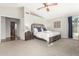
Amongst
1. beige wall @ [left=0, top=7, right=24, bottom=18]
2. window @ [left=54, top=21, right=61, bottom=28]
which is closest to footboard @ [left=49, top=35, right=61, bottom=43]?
window @ [left=54, top=21, right=61, bottom=28]

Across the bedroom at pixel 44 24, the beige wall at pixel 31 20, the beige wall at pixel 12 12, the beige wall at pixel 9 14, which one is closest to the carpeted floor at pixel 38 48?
the bedroom at pixel 44 24

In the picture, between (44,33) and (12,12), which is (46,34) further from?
(12,12)

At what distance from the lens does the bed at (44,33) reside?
81.1 inches

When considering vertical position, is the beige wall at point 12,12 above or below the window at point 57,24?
above

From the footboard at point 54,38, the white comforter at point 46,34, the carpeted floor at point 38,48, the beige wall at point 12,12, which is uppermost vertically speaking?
the beige wall at point 12,12

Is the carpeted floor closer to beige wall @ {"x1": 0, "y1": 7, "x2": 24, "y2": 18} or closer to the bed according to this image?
the bed

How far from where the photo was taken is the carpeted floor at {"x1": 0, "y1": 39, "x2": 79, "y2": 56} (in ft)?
6.62

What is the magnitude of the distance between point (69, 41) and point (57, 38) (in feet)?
0.78

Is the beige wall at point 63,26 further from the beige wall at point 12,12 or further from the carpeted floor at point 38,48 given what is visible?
the beige wall at point 12,12

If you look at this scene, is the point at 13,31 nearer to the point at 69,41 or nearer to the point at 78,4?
the point at 69,41

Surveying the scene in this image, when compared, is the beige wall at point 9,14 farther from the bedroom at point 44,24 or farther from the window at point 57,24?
the window at point 57,24

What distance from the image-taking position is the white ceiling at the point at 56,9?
2.00m

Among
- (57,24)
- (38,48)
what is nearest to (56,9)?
(57,24)

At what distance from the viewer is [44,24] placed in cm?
215
